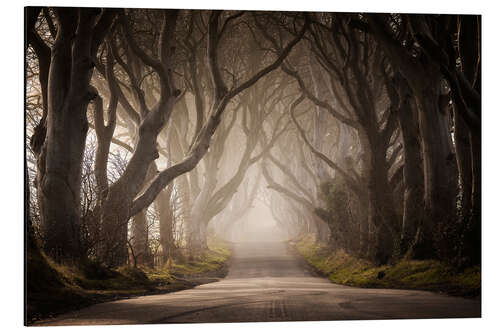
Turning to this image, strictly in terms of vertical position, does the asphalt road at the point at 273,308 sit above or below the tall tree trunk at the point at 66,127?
below

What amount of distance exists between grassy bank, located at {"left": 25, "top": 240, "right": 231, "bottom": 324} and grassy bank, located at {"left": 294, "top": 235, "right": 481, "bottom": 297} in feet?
10.8

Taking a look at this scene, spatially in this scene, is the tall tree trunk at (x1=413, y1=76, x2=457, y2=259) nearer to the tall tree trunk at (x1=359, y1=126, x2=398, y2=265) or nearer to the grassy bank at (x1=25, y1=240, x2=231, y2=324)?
the tall tree trunk at (x1=359, y1=126, x2=398, y2=265)

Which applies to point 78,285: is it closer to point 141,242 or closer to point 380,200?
point 141,242

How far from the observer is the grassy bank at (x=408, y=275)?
792 cm

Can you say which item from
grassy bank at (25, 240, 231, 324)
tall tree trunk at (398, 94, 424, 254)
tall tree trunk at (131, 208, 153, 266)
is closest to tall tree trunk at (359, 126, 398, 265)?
tall tree trunk at (398, 94, 424, 254)

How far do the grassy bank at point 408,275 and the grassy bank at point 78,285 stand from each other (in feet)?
10.8

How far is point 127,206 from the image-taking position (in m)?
10.2

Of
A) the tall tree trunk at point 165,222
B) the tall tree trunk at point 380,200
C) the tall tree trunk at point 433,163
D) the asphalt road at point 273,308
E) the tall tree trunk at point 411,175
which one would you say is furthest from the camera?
the tall tree trunk at point 165,222

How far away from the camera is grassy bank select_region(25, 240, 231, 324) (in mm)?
6955

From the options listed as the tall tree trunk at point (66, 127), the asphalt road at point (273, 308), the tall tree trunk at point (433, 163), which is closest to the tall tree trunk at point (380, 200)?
the tall tree trunk at point (433, 163)

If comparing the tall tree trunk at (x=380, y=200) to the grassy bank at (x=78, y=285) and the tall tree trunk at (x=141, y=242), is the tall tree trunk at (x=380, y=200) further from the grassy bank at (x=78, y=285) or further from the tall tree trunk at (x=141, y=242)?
the tall tree trunk at (x=141, y=242)

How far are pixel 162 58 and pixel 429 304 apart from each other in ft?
21.7
